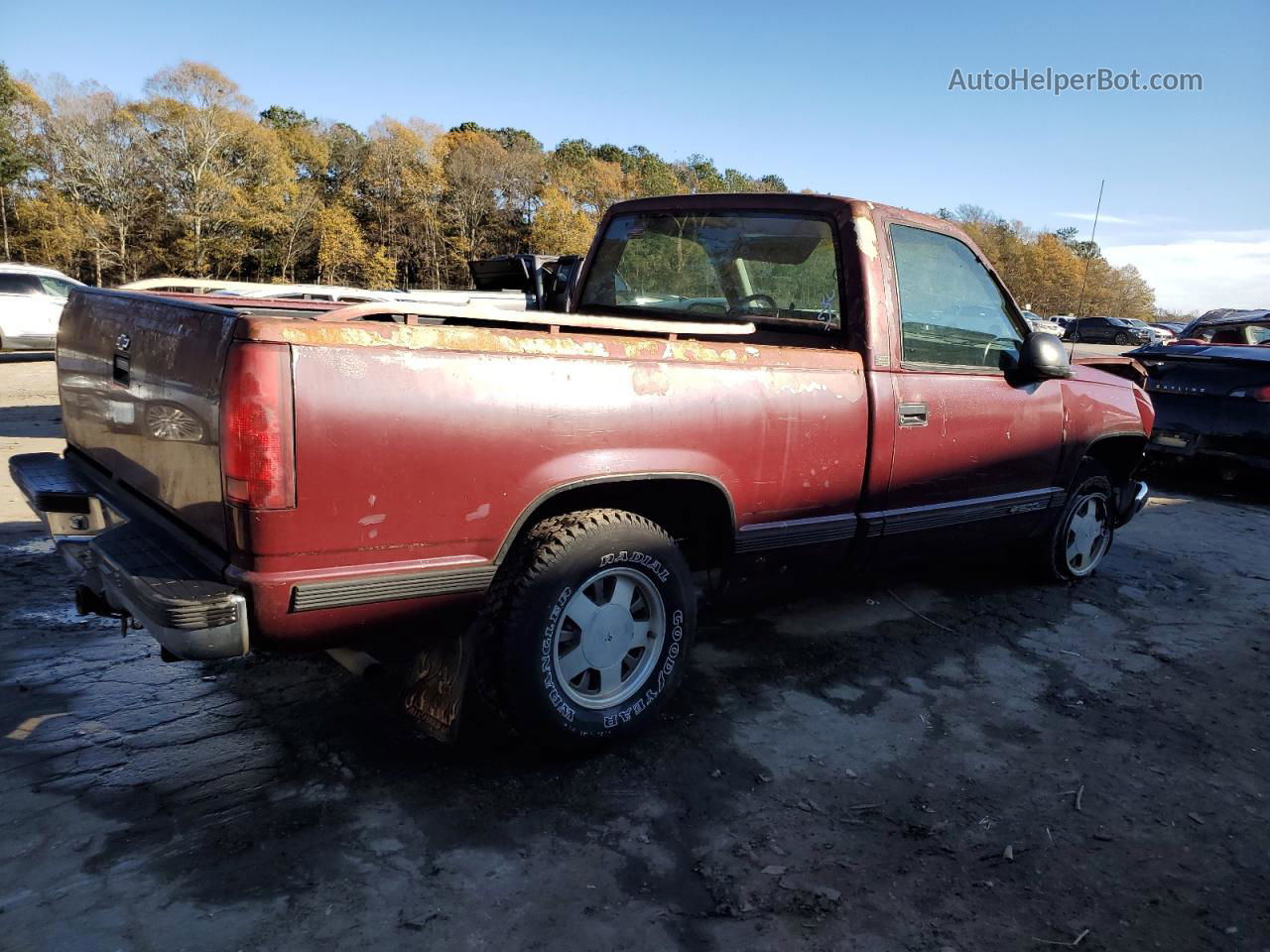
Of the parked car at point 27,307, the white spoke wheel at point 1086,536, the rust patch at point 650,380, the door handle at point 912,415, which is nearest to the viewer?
the rust patch at point 650,380

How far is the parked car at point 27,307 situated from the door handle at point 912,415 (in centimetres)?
1531

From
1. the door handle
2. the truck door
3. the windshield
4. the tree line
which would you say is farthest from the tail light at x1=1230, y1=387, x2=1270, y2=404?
the tree line

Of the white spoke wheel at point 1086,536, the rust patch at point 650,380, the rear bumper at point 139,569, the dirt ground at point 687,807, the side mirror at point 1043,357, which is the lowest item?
the dirt ground at point 687,807

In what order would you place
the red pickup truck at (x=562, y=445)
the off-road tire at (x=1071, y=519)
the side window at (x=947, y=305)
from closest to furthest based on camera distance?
1. the red pickup truck at (x=562, y=445)
2. the side window at (x=947, y=305)
3. the off-road tire at (x=1071, y=519)

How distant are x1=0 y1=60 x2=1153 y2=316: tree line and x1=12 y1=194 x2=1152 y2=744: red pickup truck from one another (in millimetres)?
26341

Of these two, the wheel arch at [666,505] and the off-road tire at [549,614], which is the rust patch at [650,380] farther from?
the off-road tire at [549,614]

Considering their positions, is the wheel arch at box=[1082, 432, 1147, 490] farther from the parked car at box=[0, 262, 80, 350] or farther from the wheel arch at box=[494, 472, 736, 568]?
the parked car at box=[0, 262, 80, 350]

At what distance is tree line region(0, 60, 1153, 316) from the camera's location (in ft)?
128

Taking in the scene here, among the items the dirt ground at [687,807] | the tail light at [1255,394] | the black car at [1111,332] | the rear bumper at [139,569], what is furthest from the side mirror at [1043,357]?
the black car at [1111,332]

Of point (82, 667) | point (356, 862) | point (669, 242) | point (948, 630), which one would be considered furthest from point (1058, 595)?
point (82, 667)

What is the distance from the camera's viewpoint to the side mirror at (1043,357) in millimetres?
3975

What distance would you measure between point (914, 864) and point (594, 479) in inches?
55.7

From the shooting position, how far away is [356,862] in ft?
7.47

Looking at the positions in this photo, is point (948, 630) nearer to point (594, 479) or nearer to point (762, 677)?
point (762, 677)
